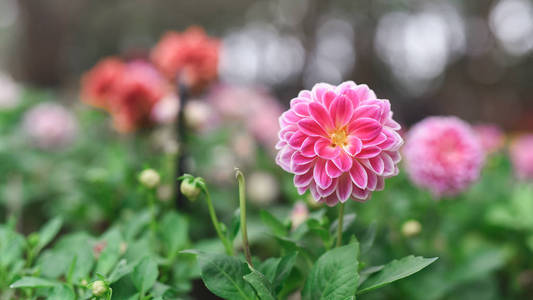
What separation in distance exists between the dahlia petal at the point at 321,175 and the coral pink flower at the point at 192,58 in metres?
0.88

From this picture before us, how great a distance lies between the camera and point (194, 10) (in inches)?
278

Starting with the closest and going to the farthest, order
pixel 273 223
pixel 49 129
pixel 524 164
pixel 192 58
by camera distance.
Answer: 1. pixel 273 223
2. pixel 192 58
3. pixel 524 164
4. pixel 49 129

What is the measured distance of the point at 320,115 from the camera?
0.48 metres

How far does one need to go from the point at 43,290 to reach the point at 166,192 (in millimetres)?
556

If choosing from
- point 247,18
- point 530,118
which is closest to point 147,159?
point 530,118

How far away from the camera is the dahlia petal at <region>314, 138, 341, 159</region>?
18.1 inches

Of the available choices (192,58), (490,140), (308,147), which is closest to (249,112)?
(192,58)

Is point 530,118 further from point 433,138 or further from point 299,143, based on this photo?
point 299,143

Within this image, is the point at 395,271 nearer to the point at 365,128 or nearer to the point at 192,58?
the point at 365,128

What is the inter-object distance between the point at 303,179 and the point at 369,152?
8 cm

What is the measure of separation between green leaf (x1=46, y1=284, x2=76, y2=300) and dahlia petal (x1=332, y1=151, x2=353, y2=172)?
1.16 ft

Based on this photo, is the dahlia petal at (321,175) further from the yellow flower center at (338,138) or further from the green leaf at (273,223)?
the green leaf at (273,223)

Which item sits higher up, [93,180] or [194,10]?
[194,10]

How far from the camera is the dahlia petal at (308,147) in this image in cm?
46
